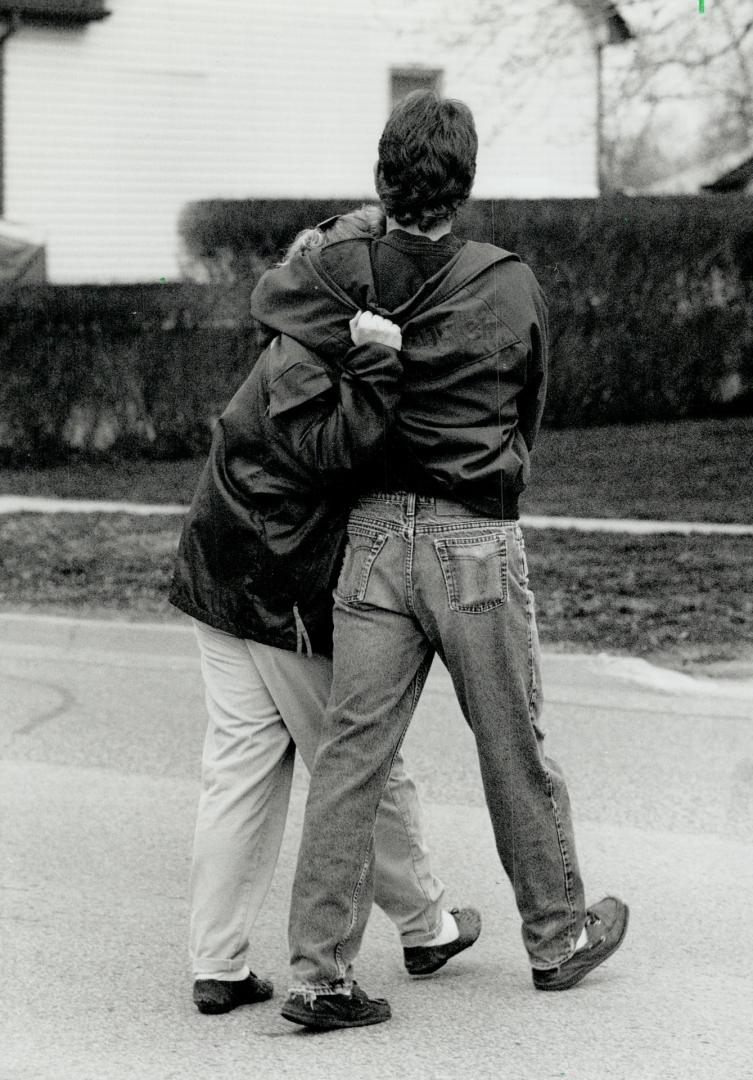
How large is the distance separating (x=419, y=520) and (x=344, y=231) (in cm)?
63

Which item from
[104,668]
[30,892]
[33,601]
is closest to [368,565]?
[30,892]

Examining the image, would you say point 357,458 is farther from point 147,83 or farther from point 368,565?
point 147,83

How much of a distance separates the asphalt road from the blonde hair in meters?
1.68

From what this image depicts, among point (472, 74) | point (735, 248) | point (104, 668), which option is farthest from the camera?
point (472, 74)

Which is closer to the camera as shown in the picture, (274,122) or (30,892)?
(30,892)

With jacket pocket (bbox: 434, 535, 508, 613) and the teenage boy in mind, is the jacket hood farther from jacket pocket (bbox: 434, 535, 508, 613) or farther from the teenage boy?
jacket pocket (bbox: 434, 535, 508, 613)

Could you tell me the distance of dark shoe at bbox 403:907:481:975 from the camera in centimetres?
374

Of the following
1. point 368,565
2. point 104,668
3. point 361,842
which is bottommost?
point 104,668

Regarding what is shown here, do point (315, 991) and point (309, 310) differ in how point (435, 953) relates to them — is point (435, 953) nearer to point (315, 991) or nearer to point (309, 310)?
point (315, 991)

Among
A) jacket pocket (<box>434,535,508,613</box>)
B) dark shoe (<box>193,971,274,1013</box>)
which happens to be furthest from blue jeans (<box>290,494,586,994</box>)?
dark shoe (<box>193,971,274,1013</box>)

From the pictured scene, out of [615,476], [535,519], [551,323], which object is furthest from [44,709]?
[551,323]

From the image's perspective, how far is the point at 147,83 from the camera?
19672 mm

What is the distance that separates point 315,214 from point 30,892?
11.7m

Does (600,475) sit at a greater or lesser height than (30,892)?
lesser
